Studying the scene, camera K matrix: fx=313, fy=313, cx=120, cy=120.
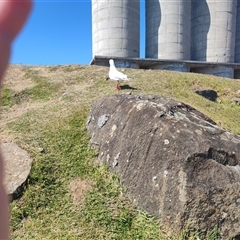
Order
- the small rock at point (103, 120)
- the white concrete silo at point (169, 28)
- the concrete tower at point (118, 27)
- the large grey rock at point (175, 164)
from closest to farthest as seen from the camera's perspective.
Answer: the large grey rock at point (175, 164) → the small rock at point (103, 120) → the concrete tower at point (118, 27) → the white concrete silo at point (169, 28)

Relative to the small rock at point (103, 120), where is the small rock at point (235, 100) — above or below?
below

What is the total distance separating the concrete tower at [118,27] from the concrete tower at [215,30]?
15.5 feet

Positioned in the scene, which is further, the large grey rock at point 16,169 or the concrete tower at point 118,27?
the concrete tower at point 118,27

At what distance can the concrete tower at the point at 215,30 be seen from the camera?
2136 centimetres

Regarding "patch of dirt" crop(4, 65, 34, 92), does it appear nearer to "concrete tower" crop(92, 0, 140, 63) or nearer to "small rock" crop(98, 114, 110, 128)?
"small rock" crop(98, 114, 110, 128)

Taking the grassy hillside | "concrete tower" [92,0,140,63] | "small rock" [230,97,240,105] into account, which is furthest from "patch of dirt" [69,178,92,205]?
"concrete tower" [92,0,140,63]

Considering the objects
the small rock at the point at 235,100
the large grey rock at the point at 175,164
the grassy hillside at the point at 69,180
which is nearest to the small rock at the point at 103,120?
the large grey rock at the point at 175,164

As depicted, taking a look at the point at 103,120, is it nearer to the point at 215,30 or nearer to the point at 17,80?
the point at 17,80

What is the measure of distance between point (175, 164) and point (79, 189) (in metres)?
1.45

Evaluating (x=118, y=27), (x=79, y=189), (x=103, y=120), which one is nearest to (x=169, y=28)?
(x=118, y=27)

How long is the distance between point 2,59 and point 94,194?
3.94 metres

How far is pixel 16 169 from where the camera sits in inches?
183

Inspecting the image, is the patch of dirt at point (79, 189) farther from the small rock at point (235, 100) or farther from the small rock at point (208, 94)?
the small rock at point (235, 100)

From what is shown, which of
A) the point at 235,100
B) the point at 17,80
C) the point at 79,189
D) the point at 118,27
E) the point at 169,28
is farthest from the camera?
the point at 169,28
